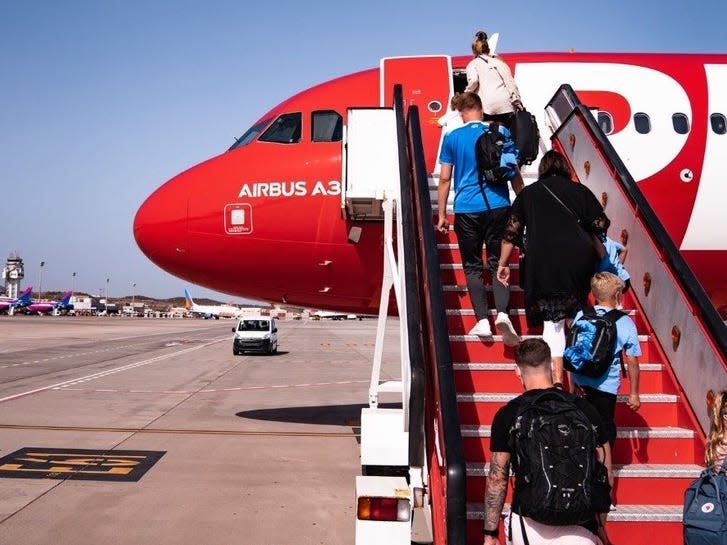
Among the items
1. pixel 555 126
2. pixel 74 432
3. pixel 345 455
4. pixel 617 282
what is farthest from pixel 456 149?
pixel 74 432

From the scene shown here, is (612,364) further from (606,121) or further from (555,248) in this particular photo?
(606,121)

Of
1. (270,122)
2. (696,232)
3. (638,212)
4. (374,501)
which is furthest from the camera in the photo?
(270,122)

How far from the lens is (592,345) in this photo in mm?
4020

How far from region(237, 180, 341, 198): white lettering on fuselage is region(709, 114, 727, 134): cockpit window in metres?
4.73

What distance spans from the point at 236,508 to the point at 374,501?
10.2ft

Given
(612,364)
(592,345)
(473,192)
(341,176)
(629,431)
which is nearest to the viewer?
(592,345)

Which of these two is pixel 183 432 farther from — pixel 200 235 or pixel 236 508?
pixel 236 508

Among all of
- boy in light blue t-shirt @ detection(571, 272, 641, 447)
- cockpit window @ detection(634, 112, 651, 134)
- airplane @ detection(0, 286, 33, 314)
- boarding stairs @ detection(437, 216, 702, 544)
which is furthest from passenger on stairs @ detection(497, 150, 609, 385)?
airplane @ detection(0, 286, 33, 314)

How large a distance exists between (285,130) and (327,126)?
1.95ft

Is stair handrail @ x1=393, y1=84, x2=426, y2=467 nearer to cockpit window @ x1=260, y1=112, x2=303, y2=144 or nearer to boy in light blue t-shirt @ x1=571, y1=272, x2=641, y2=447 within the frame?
boy in light blue t-shirt @ x1=571, y1=272, x2=641, y2=447

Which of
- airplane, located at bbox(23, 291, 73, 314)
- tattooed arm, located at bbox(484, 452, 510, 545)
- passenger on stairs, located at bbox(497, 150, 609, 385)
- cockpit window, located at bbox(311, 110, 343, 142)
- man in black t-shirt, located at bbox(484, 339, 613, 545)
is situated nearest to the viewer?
man in black t-shirt, located at bbox(484, 339, 613, 545)

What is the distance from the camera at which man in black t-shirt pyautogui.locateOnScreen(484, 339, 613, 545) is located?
2916mm

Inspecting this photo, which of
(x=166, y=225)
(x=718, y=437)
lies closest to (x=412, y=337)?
(x=718, y=437)

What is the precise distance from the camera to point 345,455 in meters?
9.72
